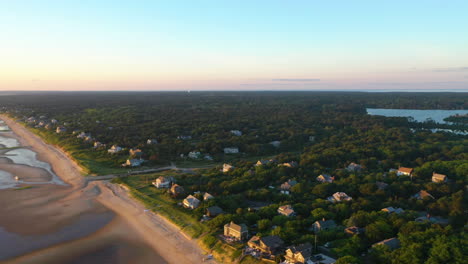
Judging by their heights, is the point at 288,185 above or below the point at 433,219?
above

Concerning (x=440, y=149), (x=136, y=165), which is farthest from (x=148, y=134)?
(x=440, y=149)

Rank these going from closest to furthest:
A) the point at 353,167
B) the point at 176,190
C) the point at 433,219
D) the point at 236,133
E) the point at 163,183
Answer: the point at 433,219, the point at 176,190, the point at 163,183, the point at 353,167, the point at 236,133

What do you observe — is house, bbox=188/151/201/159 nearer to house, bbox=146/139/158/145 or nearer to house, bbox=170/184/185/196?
house, bbox=146/139/158/145

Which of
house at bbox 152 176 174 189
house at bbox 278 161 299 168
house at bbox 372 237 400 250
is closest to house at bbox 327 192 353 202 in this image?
house at bbox 372 237 400 250

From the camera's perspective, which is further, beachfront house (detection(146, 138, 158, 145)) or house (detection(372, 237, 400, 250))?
beachfront house (detection(146, 138, 158, 145))

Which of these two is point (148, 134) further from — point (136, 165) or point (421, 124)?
point (421, 124)

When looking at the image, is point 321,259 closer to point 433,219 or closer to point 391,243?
point 391,243

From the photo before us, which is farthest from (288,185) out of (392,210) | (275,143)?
(275,143)
